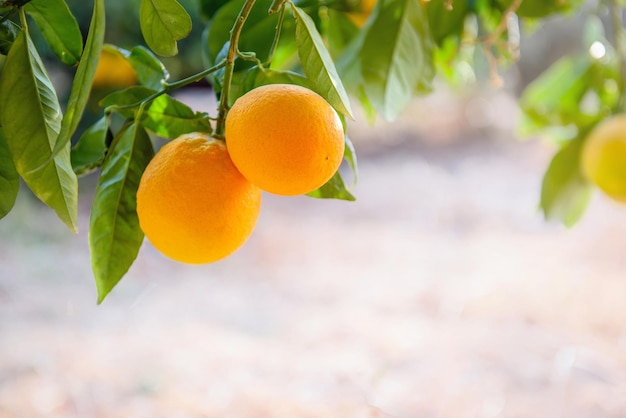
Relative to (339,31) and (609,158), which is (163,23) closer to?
(339,31)

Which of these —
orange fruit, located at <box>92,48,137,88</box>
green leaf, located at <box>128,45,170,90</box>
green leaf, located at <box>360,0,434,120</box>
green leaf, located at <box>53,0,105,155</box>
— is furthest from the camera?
orange fruit, located at <box>92,48,137,88</box>

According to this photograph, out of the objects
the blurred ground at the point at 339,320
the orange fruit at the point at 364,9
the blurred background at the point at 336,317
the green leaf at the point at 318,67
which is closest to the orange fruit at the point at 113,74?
the blurred background at the point at 336,317

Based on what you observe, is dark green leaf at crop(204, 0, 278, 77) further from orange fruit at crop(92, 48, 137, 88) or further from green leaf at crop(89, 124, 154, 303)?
orange fruit at crop(92, 48, 137, 88)

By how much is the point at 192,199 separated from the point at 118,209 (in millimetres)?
45

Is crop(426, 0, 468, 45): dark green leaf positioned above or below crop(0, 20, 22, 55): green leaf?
below

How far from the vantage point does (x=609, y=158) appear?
1.81 feet

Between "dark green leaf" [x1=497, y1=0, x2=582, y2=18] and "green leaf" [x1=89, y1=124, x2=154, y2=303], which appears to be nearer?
"green leaf" [x1=89, y1=124, x2=154, y2=303]

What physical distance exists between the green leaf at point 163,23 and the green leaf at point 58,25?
1.9 inches

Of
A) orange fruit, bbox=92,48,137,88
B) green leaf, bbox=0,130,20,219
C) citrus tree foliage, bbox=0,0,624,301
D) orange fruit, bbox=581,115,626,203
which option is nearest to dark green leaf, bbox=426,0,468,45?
Result: citrus tree foliage, bbox=0,0,624,301

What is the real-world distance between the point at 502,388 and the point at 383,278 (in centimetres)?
52

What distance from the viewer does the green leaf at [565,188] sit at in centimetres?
62

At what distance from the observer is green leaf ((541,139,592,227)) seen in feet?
2.05

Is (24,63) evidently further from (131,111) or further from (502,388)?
(502,388)

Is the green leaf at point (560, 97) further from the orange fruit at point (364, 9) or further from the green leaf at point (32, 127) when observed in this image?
the green leaf at point (32, 127)
